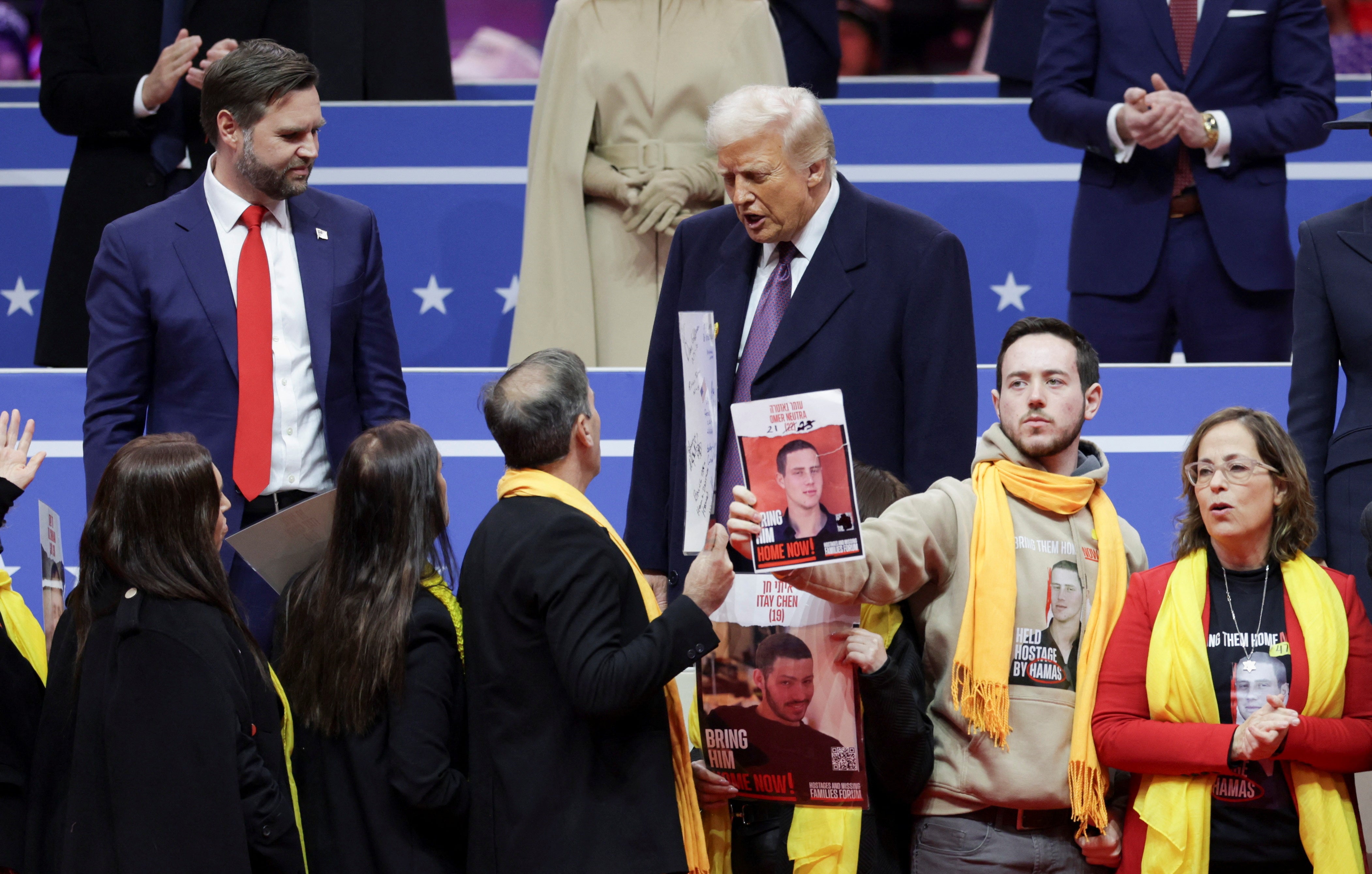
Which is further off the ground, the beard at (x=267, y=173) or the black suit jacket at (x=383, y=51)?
the black suit jacket at (x=383, y=51)

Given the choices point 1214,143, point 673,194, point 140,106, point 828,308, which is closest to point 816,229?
point 828,308

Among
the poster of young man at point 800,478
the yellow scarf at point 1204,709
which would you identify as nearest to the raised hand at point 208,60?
the poster of young man at point 800,478

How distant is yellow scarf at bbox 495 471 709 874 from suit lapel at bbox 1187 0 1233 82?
2585mm

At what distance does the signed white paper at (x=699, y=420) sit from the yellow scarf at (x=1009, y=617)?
46cm

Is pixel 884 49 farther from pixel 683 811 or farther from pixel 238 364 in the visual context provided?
pixel 683 811

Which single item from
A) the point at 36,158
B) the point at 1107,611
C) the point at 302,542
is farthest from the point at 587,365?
the point at 36,158

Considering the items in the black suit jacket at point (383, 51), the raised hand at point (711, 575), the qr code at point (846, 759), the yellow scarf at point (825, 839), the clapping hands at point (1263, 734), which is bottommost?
the yellow scarf at point (825, 839)

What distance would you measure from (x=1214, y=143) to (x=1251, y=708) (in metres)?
2.11

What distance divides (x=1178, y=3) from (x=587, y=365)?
6.29 feet

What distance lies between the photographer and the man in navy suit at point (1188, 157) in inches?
171

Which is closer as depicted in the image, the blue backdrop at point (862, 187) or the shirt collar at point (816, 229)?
the shirt collar at point (816, 229)

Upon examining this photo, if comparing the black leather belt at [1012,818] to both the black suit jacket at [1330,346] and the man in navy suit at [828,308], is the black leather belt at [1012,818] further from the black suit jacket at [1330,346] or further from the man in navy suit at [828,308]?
the black suit jacket at [1330,346]

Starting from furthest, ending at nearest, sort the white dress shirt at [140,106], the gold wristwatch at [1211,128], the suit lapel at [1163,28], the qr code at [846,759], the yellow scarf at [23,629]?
the white dress shirt at [140,106]
the suit lapel at [1163,28]
the gold wristwatch at [1211,128]
the yellow scarf at [23,629]
the qr code at [846,759]

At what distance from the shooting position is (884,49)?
715 centimetres
